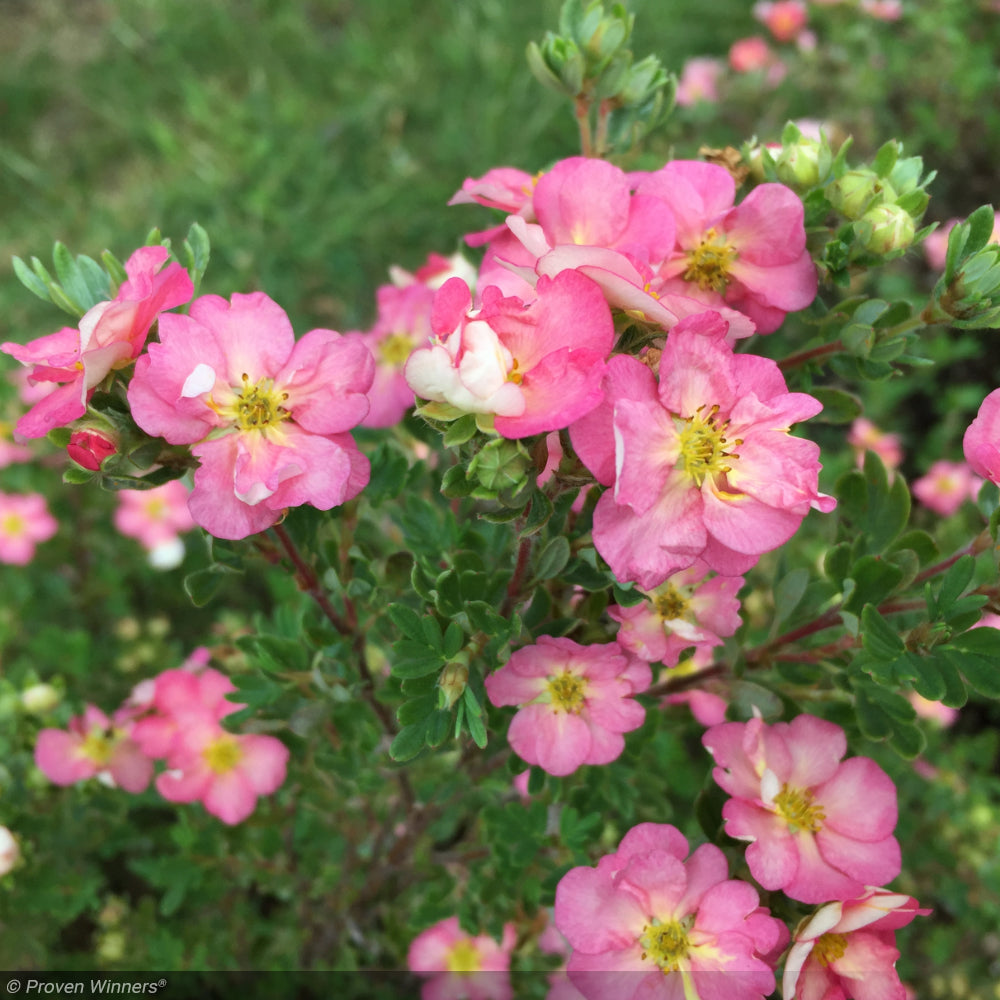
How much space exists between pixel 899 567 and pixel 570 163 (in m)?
0.61

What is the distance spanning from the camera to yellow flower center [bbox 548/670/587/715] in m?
1.04

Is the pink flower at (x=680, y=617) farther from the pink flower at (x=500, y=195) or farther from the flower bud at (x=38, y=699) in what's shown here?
the flower bud at (x=38, y=699)

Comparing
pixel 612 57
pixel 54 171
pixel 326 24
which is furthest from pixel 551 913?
pixel 326 24

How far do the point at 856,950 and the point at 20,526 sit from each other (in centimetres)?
222

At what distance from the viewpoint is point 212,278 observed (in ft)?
9.87

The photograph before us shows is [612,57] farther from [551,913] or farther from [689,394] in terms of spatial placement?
[551,913]

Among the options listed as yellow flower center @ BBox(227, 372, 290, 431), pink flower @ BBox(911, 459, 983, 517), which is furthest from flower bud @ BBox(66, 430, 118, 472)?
pink flower @ BBox(911, 459, 983, 517)

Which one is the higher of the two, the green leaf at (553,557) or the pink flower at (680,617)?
the green leaf at (553,557)

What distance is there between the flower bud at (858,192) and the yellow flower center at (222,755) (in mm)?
1142

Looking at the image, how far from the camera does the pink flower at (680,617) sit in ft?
3.34

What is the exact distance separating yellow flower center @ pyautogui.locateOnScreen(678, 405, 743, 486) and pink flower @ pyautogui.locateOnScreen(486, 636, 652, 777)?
0.27 metres

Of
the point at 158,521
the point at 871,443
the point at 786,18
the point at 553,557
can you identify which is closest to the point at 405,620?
the point at 553,557

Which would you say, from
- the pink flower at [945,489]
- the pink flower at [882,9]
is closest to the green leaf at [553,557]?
the pink flower at [945,489]

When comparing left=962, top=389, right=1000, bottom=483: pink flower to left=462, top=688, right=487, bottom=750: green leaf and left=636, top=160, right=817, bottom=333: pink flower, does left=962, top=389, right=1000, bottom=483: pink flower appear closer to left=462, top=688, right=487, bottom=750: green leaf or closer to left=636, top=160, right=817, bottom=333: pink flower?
left=636, top=160, right=817, bottom=333: pink flower
